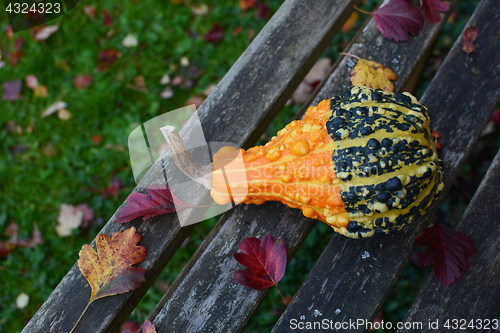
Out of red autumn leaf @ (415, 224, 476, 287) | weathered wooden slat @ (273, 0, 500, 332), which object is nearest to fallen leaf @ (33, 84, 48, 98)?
weathered wooden slat @ (273, 0, 500, 332)

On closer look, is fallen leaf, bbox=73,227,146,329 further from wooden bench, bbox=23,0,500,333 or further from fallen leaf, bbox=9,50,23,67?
fallen leaf, bbox=9,50,23,67

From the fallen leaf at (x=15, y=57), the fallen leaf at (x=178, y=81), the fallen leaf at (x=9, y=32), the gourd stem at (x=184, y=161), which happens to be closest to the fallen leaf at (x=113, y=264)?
the gourd stem at (x=184, y=161)

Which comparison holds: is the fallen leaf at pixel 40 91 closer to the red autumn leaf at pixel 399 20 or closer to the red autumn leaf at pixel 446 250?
the red autumn leaf at pixel 399 20

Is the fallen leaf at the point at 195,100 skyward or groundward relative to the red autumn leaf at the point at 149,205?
groundward

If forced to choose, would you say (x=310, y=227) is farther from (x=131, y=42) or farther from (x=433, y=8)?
(x=131, y=42)

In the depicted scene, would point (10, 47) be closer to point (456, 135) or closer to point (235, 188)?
point (235, 188)

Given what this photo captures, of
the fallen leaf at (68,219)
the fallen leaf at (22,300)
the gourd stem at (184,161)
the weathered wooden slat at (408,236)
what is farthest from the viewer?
the fallen leaf at (68,219)

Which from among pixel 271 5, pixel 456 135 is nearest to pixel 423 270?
pixel 456 135
